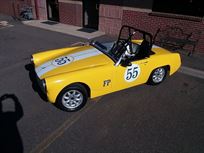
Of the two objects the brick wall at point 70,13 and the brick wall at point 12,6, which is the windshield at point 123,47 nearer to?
the brick wall at point 70,13

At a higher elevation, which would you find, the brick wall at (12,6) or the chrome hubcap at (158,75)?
the brick wall at (12,6)

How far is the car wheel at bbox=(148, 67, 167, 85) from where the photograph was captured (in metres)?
5.77

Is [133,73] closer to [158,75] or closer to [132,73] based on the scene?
[132,73]

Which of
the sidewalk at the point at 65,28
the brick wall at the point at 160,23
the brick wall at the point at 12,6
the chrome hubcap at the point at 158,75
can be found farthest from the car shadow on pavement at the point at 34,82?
the brick wall at the point at 12,6

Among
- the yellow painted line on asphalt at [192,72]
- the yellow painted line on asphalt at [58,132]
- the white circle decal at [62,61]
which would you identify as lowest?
the yellow painted line on asphalt at [58,132]

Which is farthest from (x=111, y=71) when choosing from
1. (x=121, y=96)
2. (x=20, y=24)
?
(x=20, y=24)

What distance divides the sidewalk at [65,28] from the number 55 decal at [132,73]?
19.7 feet

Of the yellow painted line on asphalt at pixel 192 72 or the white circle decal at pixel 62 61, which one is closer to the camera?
the white circle decal at pixel 62 61

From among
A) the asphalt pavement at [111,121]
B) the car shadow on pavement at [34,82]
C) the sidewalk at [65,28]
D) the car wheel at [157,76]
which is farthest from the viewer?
the sidewalk at [65,28]

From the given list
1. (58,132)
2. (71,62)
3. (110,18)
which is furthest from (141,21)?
(58,132)

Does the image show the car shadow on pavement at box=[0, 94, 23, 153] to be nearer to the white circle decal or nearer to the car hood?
the car hood

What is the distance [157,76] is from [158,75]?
0.04 metres

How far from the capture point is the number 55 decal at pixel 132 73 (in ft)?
16.5

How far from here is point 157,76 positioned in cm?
595
